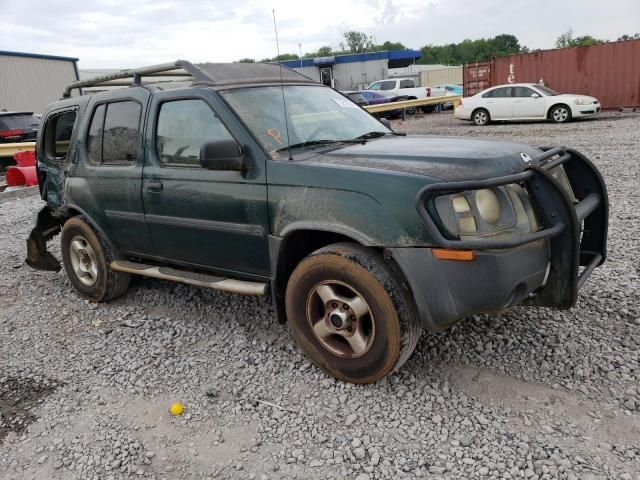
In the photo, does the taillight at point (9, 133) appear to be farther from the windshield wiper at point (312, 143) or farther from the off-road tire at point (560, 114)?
the off-road tire at point (560, 114)

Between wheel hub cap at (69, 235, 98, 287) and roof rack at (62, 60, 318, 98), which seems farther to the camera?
wheel hub cap at (69, 235, 98, 287)

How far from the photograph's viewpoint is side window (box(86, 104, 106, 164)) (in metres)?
4.63

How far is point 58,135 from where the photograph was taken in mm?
5297

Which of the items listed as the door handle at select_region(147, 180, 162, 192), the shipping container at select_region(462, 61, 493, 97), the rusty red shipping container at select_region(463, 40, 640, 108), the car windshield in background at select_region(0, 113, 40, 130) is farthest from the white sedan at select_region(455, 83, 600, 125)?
the door handle at select_region(147, 180, 162, 192)

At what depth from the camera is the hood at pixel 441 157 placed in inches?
114

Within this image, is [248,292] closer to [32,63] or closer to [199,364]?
[199,364]

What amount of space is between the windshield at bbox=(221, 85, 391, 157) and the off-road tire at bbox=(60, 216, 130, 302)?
6.45ft

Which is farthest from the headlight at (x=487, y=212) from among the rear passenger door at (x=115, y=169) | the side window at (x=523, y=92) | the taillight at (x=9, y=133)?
the taillight at (x=9, y=133)

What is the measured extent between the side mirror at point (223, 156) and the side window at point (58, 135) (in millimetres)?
2393

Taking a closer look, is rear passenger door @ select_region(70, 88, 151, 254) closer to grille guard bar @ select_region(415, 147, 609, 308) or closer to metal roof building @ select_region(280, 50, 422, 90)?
grille guard bar @ select_region(415, 147, 609, 308)

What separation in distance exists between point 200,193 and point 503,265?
A: 2.10 metres

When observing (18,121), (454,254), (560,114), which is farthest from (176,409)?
(560,114)

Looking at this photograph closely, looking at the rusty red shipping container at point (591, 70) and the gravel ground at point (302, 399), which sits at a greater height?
the rusty red shipping container at point (591, 70)

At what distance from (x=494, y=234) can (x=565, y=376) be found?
1056 mm
